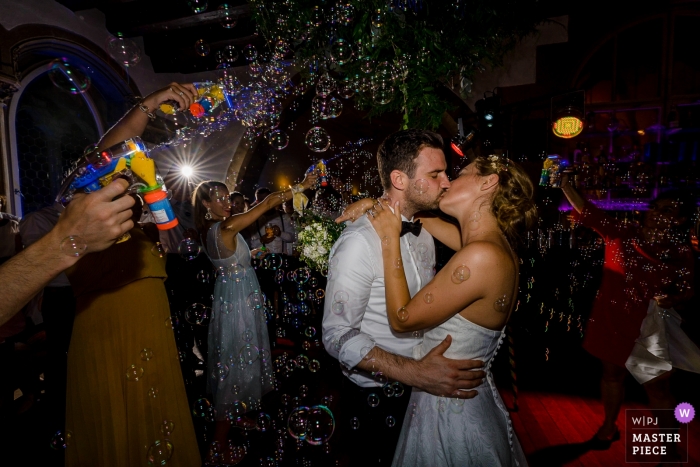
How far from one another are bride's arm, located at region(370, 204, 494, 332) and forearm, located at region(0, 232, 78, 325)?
4.27 ft

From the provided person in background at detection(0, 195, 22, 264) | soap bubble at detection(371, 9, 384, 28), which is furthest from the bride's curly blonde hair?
person in background at detection(0, 195, 22, 264)

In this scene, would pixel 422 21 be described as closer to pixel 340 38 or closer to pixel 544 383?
pixel 340 38

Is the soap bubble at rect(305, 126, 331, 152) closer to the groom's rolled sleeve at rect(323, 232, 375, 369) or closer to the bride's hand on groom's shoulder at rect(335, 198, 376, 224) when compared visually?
the bride's hand on groom's shoulder at rect(335, 198, 376, 224)

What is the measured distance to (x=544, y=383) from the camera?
474 cm

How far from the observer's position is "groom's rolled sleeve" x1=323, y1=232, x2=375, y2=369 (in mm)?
1788

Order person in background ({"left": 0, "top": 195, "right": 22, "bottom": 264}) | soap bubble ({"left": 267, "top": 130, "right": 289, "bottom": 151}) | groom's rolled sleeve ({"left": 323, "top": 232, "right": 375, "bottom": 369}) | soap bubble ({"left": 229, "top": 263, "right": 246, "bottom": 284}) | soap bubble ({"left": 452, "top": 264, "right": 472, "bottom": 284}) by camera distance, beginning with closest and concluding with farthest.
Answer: soap bubble ({"left": 452, "top": 264, "right": 472, "bottom": 284}), groom's rolled sleeve ({"left": 323, "top": 232, "right": 375, "bottom": 369}), soap bubble ({"left": 229, "top": 263, "right": 246, "bottom": 284}), soap bubble ({"left": 267, "top": 130, "right": 289, "bottom": 151}), person in background ({"left": 0, "top": 195, "right": 22, "bottom": 264})

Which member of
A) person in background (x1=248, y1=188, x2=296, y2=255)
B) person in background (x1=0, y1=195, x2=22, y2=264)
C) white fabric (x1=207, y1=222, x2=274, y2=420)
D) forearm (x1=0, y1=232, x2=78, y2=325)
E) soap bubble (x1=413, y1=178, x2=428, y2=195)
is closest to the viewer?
forearm (x1=0, y1=232, x2=78, y2=325)

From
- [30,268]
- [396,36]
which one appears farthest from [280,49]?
[30,268]

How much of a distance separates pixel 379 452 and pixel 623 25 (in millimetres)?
9524

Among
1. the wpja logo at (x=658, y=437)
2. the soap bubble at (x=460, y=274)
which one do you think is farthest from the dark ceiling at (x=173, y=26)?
the wpja logo at (x=658, y=437)

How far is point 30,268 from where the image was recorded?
3.95 ft

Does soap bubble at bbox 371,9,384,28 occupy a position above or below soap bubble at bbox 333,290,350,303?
above

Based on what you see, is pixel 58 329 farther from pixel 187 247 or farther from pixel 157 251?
pixel 157 251

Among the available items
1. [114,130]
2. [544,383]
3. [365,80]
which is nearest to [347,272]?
[114,130]
